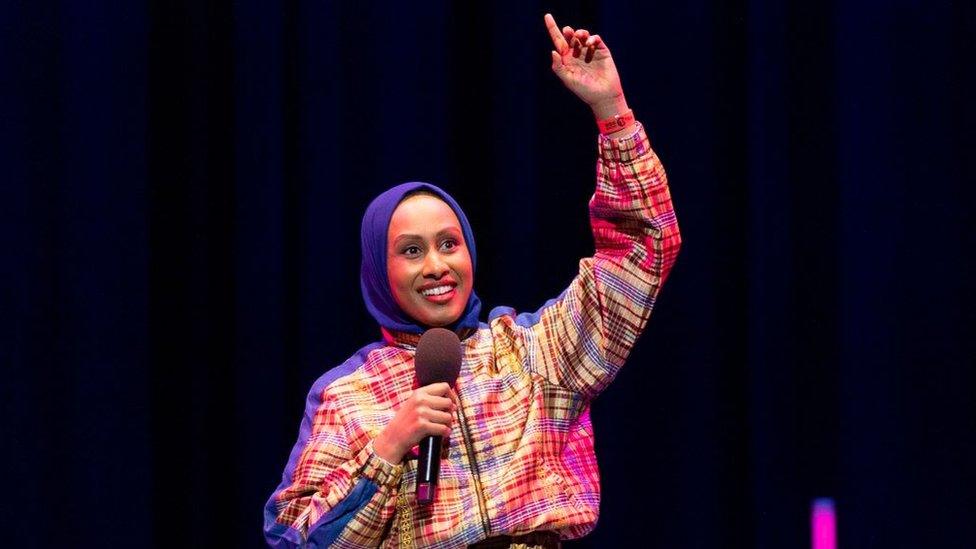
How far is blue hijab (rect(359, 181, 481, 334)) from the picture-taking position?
76.5 inches

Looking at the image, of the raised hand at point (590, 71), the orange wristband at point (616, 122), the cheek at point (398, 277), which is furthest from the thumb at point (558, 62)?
the cheek at point (398, 277)

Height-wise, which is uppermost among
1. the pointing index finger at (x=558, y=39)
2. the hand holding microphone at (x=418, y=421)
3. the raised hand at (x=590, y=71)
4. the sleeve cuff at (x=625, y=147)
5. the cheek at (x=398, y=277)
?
the pointing index finger at (x=558, y=39)

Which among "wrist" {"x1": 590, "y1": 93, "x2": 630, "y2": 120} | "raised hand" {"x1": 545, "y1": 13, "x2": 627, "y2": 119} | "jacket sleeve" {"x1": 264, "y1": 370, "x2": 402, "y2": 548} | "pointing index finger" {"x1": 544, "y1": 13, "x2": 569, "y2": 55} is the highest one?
"pointing index finger" {"x1": 544, "y1": 13, "x2": 569, "y2": 55}

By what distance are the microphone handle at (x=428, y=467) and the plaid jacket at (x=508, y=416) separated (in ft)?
0.29

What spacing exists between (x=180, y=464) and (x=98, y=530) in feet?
0.67

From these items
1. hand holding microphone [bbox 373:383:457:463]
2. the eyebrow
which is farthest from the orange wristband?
hand holding microphone [bbox 373:383:457:463]

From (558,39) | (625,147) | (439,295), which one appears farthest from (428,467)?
(558,39)

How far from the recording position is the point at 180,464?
2.51 m

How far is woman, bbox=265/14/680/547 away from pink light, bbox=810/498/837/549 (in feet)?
2.21

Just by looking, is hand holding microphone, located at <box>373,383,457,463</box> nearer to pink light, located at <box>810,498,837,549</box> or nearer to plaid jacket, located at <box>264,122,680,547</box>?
plaid jacket, located at <box>264,122,680,547</box>

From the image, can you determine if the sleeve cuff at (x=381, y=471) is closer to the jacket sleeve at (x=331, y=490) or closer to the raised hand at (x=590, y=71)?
the jacket sleeve at (x=331, y=490)

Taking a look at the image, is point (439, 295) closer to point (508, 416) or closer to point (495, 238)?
point (508, 416)

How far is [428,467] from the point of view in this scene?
5.28 feet

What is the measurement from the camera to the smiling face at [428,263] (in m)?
1.91
